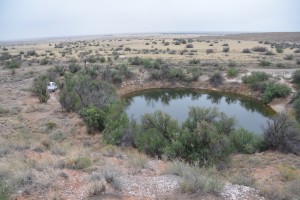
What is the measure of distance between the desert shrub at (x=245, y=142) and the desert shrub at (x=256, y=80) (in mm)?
16314

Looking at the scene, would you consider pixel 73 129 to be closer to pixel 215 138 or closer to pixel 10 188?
pixel 215 138

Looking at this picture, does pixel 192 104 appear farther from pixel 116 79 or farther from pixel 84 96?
pixel 84 96

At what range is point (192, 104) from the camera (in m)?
30.2

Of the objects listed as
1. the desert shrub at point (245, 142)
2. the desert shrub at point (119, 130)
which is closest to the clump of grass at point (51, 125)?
the desert shrub at point (119, 130)

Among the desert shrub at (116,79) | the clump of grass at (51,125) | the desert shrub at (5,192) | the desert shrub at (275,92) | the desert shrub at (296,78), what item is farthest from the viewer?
the desert shrub at (116,79)

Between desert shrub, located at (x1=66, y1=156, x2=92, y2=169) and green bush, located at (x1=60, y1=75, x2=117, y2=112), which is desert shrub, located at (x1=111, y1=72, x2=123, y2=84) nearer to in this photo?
green bush, located at (x1=60, y1=75, x2=117, y2=112)

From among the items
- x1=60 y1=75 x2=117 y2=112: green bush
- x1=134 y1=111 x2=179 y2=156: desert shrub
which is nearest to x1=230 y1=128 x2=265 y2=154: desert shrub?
x1=134 y1=111 x2=179 y2=156: desert shrub

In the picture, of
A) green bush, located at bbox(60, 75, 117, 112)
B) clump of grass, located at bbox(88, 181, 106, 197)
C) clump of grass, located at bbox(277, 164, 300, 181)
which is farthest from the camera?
green bush, located at bbox(60, 75, 117, 112)

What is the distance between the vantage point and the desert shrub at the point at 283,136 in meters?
15.6

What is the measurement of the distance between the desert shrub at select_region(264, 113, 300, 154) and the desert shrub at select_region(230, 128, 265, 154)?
45 centimetres

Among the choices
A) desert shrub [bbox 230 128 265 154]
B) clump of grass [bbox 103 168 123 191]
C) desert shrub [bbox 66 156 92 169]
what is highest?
clump of grass [bbox 103 168 123 191]

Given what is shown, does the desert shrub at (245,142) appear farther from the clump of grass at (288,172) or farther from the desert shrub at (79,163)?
the desert shrub at (79,163)

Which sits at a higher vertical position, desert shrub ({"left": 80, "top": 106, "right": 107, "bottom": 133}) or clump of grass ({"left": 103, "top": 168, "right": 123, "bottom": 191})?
clump of grass ({"left": 103, "top": 168, "right": 123, "bottom": 191})

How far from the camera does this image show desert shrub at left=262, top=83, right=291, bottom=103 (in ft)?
94.5
